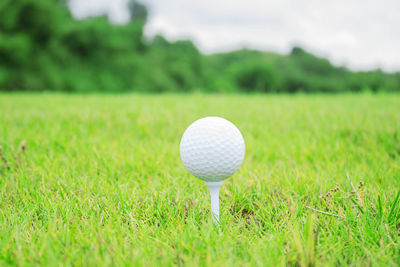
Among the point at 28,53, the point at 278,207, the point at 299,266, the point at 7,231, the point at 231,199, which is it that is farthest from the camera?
the point at 28,53

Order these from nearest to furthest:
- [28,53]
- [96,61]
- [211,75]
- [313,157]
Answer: [313,157]
[28,53]
[96,61]
[211,75]

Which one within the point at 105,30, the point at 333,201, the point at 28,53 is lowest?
the point at 333,201

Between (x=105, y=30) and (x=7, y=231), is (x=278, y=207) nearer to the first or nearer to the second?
(x=7, y=231)

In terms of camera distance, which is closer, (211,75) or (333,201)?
(333,201)

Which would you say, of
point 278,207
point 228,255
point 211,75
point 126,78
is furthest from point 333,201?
point 211,75

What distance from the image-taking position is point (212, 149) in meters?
1.42

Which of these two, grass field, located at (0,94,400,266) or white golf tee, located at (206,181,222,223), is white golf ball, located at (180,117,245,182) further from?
grass field, located at (0,94,400,266)

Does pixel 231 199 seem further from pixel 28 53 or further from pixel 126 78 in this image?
pixel 126 78

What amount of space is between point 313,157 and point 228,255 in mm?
1499

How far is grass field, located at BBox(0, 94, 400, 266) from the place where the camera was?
3.93 feet

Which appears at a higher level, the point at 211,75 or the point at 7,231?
the point at 211,75

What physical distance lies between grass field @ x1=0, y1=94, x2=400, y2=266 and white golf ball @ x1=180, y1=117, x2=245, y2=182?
0.75 ft

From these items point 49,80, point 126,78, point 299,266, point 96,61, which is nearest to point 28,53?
point 49,80

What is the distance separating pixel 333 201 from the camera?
160 centimetres
